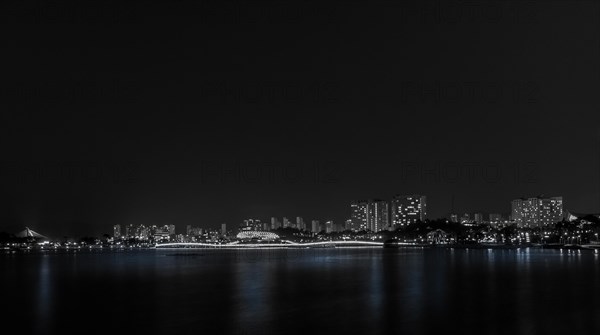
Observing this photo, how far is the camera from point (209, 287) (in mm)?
35156

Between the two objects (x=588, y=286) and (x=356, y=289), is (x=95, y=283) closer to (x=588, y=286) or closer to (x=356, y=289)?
(x=356, y=289)

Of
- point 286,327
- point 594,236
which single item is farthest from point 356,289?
point 594,236

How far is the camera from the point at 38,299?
3017 centimetres

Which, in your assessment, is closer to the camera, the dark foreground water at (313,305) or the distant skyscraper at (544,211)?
the dark foreground water at (313,305)

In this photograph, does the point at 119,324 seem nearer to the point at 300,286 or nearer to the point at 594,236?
the point at 300,286

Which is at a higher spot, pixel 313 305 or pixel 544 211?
pixel 544 211

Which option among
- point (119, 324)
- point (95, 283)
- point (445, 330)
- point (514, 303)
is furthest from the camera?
point (95, 283)

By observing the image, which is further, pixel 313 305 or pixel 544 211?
pixel 544 211

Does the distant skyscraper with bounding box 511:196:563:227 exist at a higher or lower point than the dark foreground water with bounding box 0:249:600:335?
higher

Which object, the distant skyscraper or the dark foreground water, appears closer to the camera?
the dark foreground water

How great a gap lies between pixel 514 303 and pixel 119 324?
1529cm

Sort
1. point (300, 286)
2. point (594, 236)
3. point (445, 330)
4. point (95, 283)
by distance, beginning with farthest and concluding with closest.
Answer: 1. point (594, 236)
2. point (95, 283)
3. point (300, 286)
4. point (445, 330)

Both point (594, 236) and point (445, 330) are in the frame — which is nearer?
point (445, 330)

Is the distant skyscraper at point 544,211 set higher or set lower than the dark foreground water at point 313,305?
higher
